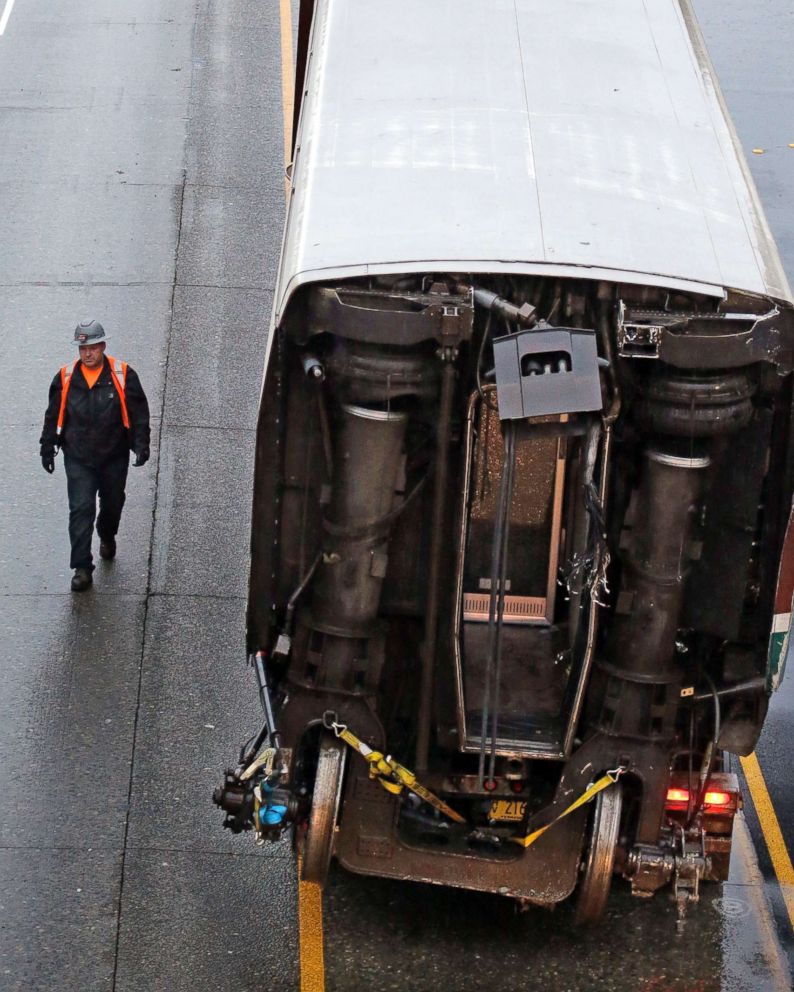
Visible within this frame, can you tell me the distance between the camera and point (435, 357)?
6656 mm

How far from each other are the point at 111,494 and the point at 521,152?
12.8ft

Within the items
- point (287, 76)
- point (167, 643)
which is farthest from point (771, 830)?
point (287, 76)

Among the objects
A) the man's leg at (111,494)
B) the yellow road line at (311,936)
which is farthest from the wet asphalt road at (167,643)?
the man's leg at (111,494)

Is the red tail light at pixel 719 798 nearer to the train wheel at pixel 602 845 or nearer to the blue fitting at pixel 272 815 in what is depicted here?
the train wheel at pixel 602 845

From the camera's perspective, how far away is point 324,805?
7324 millimetres

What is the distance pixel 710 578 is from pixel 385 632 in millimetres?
1401

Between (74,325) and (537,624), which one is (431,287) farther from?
(74,325)

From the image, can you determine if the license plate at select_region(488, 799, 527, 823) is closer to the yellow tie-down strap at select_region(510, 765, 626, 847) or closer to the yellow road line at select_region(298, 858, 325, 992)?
the yellow tie-down strap at select_region(510, 765, 626, 847)

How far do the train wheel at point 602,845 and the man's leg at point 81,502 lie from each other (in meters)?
4.06

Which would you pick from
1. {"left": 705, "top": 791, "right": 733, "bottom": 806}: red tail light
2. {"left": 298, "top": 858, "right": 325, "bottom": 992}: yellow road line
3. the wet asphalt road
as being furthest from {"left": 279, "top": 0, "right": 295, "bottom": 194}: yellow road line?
{"left": 705, "top": 791, "right": 733, "bottom": 806}: red tail light

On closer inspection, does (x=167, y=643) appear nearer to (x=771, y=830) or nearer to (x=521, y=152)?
(x=771, y=830)

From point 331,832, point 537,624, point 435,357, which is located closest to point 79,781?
point 331,832

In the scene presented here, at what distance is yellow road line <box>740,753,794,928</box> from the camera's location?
8469mm

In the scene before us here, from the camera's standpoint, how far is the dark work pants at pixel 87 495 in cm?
1017
